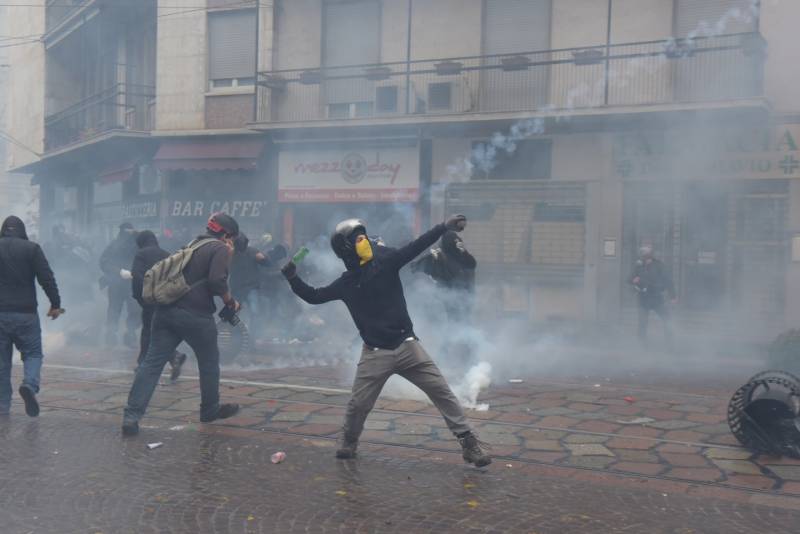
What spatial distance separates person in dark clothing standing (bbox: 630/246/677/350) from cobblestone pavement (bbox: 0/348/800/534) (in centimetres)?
491

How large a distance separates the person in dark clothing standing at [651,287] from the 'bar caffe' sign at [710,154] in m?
2.51

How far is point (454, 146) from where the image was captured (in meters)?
16.6

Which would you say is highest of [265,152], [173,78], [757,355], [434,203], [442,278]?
[173,78]

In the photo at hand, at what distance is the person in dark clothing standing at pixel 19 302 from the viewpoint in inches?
270

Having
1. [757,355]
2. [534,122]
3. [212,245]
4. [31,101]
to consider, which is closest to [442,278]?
[212,245]

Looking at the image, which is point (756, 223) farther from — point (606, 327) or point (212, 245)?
point (212, 245)

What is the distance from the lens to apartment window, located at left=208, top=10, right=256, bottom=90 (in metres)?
18.8

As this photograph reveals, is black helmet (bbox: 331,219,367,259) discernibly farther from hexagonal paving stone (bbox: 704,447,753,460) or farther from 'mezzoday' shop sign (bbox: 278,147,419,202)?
'mezzoday' shop sign (bbox: 278,147,419,202)

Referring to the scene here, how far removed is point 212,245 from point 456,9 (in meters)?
11.7

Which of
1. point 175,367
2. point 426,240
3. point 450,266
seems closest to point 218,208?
point 175,367

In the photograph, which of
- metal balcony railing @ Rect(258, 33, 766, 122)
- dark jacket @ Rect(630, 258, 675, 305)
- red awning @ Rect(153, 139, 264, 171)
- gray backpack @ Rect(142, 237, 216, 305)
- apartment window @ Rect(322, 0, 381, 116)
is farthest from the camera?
red awning @ Rect(153, 139, 264, 171)

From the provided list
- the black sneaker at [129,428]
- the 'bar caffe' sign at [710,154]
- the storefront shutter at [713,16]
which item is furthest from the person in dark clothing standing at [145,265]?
the storefront shutter at [713,16]

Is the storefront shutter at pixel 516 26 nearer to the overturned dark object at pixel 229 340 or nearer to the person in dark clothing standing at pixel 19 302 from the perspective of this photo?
the overturned dark object at pixel 229 340

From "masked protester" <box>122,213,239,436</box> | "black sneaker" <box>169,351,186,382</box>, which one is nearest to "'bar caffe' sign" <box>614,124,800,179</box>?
"black sneaker" <box>169,351,186,382</box>
